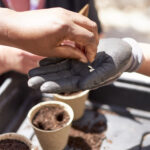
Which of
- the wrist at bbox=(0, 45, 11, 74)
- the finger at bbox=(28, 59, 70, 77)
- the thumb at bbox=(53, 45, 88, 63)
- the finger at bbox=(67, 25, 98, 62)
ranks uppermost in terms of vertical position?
the finger at bbox=(67, 25, 98, 62)

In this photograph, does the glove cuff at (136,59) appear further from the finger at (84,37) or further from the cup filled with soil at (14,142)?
the cup filled with soil at (14,142)

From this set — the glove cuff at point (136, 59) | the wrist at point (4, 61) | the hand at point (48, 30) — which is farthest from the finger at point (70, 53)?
the wrist at point (4, 61)

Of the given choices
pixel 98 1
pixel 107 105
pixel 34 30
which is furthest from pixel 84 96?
pixel 98 1

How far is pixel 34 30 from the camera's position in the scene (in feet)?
2.13

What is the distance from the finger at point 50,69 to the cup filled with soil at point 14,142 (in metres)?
0.23

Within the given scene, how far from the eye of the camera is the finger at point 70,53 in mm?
729

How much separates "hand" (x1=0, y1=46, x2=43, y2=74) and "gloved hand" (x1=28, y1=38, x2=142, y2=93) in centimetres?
27

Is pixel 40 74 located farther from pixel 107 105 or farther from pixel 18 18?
pixel 107 105

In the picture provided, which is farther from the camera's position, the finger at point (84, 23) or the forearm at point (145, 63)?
the forearm at point (145, 63)

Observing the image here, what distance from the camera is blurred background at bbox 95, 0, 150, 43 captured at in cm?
243

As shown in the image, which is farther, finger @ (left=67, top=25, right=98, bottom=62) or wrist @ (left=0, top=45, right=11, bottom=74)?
wrist @ (left=0, top=45, right=11, bottom=74)

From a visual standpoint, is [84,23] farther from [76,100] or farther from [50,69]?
[76,100]

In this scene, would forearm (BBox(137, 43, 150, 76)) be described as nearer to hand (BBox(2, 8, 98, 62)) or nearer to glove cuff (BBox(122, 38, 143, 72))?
glove cuff (BBox(122, 38, 143, 72))

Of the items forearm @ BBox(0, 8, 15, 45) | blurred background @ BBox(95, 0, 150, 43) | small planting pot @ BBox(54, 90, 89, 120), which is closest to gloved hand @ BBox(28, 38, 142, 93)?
forearm @ BBox(0, 8, 15, 45)
